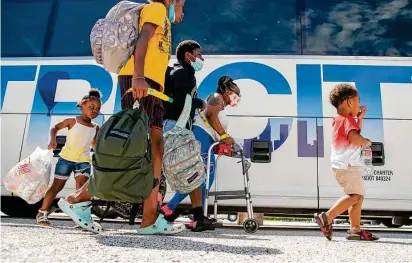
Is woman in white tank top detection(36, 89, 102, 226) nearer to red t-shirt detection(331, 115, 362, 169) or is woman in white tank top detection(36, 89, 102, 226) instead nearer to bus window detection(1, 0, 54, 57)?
Answer: bus window detection(1, 0, 54, 57)

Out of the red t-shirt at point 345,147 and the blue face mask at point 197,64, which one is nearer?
the red t-shirt at point 345,147

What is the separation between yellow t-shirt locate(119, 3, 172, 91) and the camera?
2997 millimetres

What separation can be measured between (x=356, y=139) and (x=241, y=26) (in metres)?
2.21

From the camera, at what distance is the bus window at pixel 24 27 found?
5.26 m

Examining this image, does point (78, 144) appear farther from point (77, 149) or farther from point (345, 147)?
point (345, 147)

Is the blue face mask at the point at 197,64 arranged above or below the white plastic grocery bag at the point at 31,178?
above

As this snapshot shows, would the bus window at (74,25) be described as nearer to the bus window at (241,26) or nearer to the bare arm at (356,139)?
the bus window at (241,26)

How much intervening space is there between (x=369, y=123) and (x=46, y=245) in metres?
3.54

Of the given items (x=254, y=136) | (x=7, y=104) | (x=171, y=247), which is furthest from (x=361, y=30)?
(x=7, y=104)

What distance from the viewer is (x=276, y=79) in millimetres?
4715

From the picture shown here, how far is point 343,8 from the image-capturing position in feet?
16.4

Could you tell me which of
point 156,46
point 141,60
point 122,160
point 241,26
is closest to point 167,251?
point 122,160

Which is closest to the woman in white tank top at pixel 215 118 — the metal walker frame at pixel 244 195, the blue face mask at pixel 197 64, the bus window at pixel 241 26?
the metal walker frame at pixel 244 195

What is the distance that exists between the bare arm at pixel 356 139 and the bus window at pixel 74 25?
127 inches
